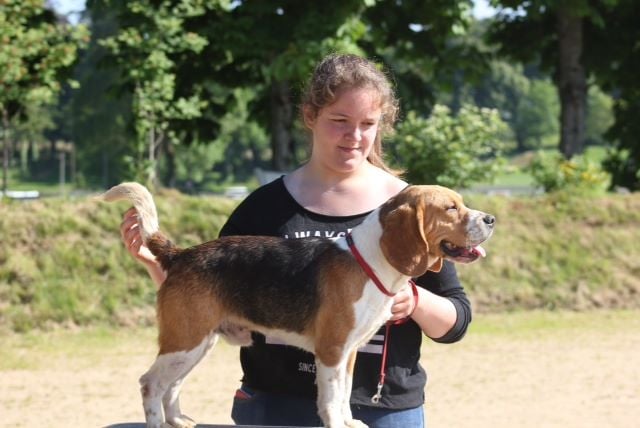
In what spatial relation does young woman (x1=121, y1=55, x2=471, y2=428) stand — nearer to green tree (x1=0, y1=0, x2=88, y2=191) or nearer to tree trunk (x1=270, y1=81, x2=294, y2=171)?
green tree (x1=0, y1=0, x2=88, y2=191)

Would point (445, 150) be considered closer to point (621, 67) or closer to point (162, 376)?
point (621, 67)

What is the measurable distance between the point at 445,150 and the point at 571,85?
24.0 ft

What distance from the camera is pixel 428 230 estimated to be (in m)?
4.07

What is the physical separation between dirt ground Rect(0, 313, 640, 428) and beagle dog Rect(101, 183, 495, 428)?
643 centimetres

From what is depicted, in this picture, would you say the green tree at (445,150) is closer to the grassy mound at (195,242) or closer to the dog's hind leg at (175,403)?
the grassy mound at (195,242)

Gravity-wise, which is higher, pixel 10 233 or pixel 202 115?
pixel 202 115

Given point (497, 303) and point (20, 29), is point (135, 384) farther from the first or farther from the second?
point (20, 29)

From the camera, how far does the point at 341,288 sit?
4.16 metres

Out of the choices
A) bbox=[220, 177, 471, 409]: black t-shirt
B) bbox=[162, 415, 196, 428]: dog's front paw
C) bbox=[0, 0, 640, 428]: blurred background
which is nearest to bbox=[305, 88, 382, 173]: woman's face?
bbox=[220, 177, 471, 409]: black t-shirt

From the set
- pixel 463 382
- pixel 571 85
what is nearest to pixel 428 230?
pixel 463 382

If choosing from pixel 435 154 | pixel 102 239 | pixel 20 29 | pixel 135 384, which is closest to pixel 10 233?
pixel 102 239

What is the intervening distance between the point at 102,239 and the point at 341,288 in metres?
13.1

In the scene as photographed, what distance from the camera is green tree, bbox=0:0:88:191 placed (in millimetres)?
21234

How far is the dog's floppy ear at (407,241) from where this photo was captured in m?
4.04
